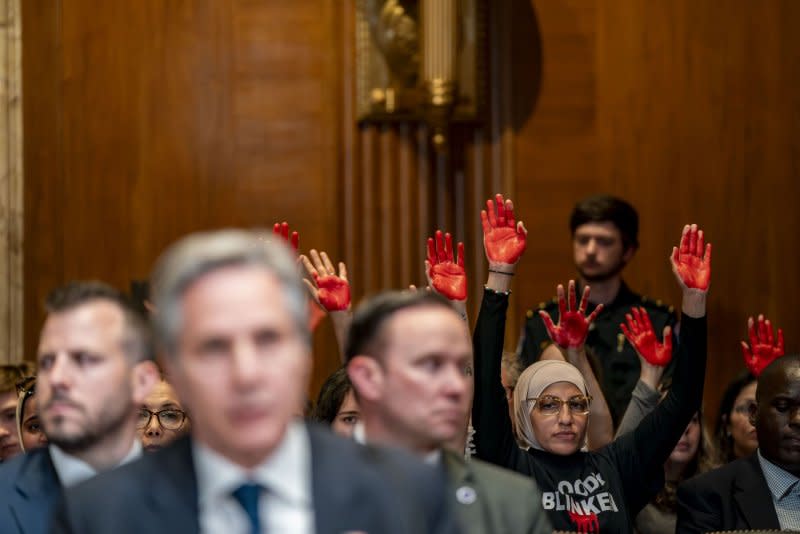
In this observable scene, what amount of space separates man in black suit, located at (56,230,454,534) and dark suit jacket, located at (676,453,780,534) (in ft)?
7.00

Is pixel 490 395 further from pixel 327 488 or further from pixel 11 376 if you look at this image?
pixel 327 488

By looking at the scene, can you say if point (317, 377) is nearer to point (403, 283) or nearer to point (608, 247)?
point (403, 283)

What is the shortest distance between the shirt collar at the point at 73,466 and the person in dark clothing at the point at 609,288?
2441 millimetres

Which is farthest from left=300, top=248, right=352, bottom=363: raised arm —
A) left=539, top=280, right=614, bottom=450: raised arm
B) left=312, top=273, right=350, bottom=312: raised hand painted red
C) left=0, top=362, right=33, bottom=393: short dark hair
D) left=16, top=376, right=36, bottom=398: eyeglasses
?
left=0, top=362, right=33, bottom=393: short dark hair

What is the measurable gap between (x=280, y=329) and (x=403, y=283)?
374cm

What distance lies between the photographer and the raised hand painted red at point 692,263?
4.04 metres

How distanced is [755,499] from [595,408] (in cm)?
59

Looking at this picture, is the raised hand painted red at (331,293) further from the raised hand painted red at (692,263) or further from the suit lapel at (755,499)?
the suit lapel at (755,499)

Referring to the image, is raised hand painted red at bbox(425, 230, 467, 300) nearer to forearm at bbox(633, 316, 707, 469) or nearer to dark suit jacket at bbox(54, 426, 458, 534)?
forearm at bbox(633, 316, 707, 469)

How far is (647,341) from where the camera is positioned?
4.36 meters

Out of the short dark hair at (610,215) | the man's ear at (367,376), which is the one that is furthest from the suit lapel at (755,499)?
the man's ear at (367,376)

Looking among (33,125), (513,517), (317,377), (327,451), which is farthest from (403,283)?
(327,451)

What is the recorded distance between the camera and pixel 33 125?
5758mm

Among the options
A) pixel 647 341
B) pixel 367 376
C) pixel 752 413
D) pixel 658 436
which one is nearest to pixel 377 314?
pixel 367 376
